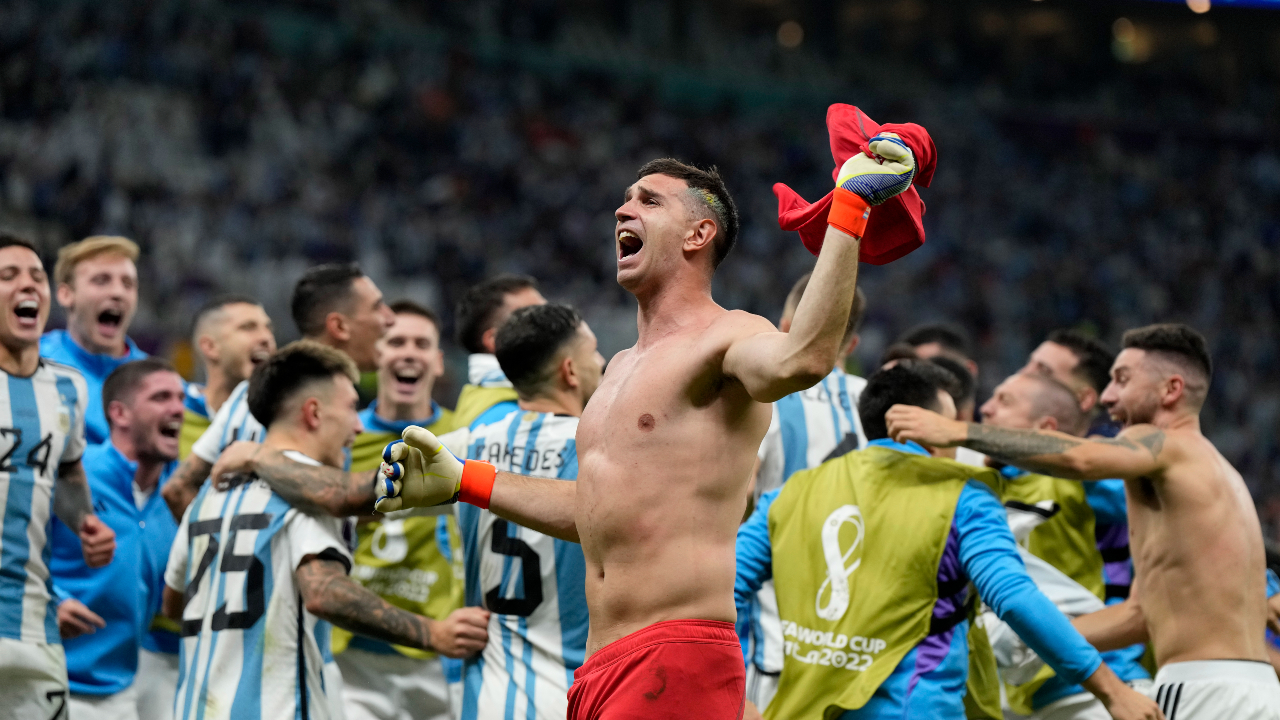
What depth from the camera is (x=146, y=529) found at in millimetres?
5898

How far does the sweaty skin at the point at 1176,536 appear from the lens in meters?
4.57

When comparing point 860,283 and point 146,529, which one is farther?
point 860,283

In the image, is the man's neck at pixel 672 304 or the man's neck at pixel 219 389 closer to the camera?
the man's neck at pixel 672 304

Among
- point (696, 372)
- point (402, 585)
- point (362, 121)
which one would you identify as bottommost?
point (402, 585)

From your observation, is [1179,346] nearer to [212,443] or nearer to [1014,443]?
[1014,443]

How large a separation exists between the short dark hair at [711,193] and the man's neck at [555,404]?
1496 mm

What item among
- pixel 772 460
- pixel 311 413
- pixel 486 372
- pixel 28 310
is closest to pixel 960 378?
pixel 772 460

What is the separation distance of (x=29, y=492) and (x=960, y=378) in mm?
4310

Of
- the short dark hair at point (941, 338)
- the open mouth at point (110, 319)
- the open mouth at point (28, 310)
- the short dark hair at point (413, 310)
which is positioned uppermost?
the short dark hair at point (941, 338)

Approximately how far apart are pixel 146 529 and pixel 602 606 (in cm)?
370

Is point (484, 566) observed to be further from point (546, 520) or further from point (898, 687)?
point (898, 687)

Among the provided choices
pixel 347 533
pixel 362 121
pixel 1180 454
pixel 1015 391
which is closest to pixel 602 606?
pixel 347 533

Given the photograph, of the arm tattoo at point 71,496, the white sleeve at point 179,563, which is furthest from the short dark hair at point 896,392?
the arm tattoo at point 71,496

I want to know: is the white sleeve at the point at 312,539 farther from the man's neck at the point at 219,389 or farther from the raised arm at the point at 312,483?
the man's neck at the point at 219,389
